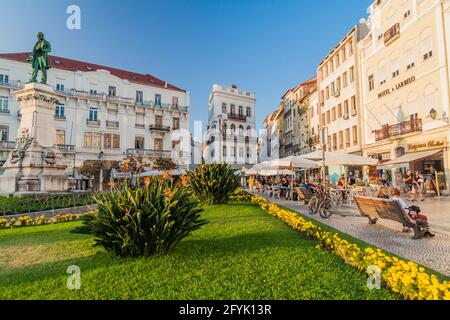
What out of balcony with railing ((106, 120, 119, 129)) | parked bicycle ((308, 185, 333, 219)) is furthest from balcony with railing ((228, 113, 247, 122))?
parked bicycle ((308, 185, 333, 219))

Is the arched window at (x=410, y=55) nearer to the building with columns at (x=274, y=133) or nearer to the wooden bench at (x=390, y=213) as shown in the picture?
the wooden bench at (x=390, y=213)

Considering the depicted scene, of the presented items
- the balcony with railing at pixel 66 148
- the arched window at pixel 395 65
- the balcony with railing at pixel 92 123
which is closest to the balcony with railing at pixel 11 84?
the balcony with railing at pixel 92 123

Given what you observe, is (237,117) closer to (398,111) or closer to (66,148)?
(66,148)

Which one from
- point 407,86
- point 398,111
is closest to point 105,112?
point 398,111

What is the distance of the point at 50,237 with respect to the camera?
709cm

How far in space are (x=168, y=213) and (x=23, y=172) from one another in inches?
515

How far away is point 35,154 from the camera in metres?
14.5

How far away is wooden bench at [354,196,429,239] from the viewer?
676 centimetres

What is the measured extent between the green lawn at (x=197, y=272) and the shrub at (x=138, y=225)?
0.23 meters

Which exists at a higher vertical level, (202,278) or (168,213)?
(168,213)

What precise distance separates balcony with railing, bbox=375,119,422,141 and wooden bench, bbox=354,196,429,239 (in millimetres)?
15251
